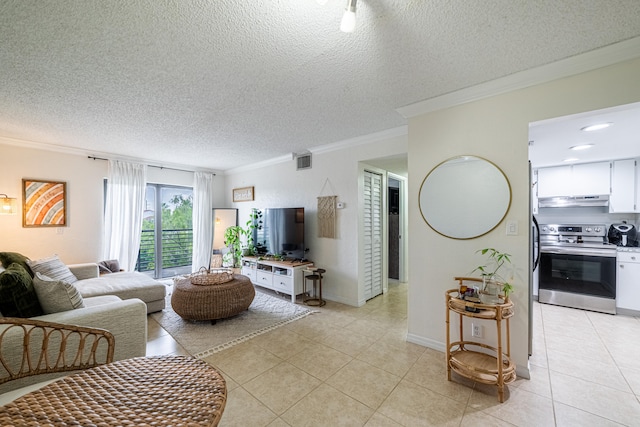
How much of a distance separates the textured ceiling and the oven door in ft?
10.2

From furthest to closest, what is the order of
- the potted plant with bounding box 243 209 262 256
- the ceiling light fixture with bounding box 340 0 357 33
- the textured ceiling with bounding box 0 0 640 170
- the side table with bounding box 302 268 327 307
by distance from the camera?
1. the potted plant with bounding box 243 209 262 256
2. the side table with bounding box 302 268 327 307
3. the textured ceiling with bounding box 0 0 640 170
4. the ceiling light fixture with bounding box 340 0 357 33

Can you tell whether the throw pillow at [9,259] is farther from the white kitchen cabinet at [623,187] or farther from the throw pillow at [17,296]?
the white kitchen cabinet at [623,187]

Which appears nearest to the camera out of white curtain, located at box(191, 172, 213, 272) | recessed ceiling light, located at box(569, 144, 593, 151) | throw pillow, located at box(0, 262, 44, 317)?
throw pillow, located at box(0, 262, 44, 317)

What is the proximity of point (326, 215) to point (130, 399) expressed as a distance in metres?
3.31

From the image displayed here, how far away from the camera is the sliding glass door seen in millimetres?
5117

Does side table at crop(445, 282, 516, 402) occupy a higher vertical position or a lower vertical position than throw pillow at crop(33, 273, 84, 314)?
lower

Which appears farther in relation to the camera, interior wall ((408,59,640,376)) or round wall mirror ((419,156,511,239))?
round wall mirror ((419,156,511,239))

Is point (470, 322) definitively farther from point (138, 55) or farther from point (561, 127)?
point (138, 55)

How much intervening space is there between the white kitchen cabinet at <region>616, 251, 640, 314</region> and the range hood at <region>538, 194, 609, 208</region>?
88cm

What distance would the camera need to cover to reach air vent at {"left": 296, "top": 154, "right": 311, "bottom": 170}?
430cm

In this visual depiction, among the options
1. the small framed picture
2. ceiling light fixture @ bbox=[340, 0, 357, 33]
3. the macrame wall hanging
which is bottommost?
the macrame wall hanging

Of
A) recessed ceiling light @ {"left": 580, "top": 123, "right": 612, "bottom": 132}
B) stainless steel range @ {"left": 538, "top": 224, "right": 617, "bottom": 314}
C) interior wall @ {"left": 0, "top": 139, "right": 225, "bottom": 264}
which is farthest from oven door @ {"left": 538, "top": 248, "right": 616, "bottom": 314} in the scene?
interior wall @ {"left": 0, "top": 139, "right": 225, "bottom": 264}

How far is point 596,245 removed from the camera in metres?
3.67

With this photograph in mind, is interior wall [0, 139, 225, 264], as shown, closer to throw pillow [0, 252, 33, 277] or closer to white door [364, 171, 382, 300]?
throw pillow [0, 252, 33, 277]
